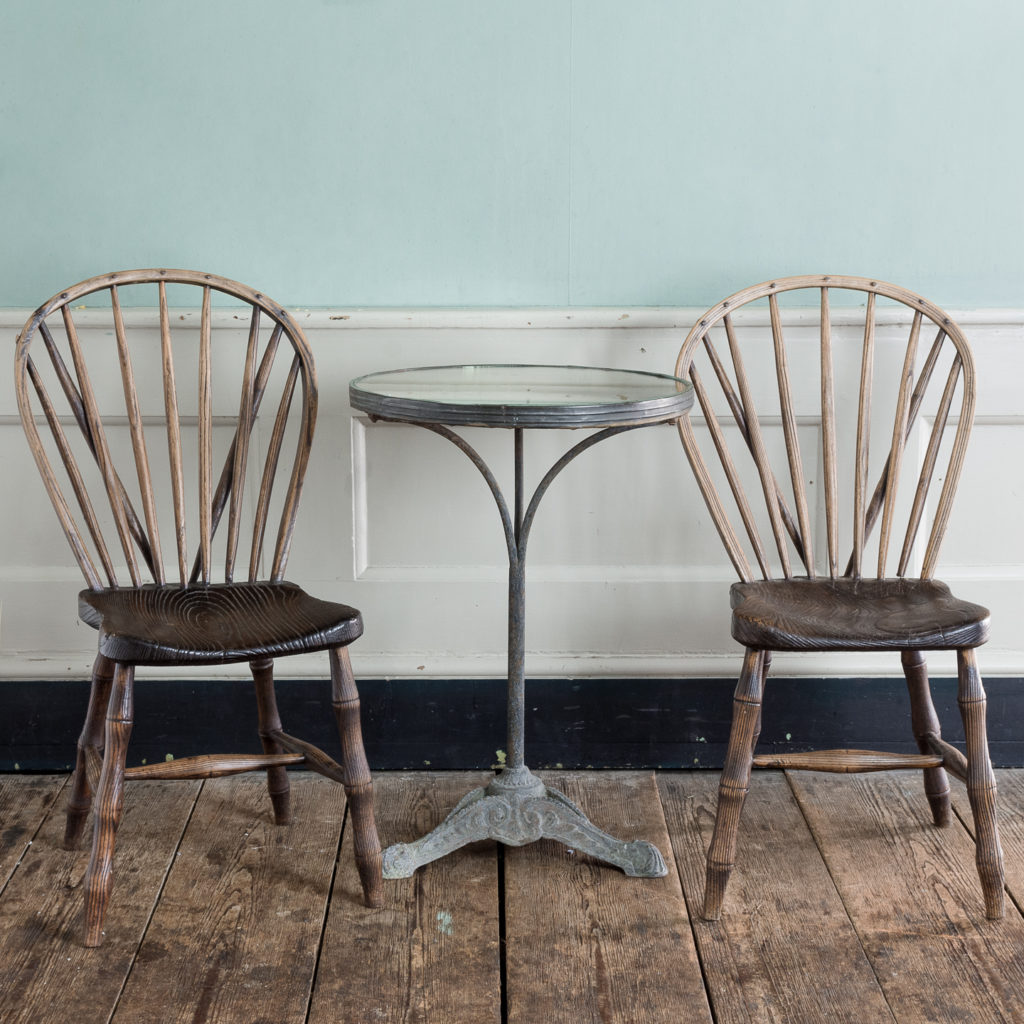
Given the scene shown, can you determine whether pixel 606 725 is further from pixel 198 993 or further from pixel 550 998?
pixel 198 993

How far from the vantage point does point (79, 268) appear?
2088 millimetres

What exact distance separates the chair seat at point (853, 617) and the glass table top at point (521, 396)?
351 mm

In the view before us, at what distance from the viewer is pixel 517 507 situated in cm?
186

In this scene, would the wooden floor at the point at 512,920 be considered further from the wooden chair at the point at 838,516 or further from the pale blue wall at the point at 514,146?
the pale blue wall at the point at 514,146

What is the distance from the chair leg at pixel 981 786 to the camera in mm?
1702

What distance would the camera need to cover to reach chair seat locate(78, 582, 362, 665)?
1.59m

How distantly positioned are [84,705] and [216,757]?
1.90 feet

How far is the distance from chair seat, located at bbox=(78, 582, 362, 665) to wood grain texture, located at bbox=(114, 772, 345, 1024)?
1.42ft

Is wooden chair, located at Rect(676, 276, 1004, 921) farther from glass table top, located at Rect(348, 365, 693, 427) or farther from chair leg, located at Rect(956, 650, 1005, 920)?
glass table top, located at Rect(348, 365, 693, 427)

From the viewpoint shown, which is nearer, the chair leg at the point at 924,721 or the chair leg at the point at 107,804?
the chair leg at the point at 107,804

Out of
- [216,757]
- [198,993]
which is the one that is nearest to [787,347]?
[216,757]

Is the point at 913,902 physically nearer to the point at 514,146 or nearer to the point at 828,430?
the point at 828,430

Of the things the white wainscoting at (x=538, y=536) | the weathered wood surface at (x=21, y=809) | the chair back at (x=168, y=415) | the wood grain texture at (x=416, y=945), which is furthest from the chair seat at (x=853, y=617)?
the weathered wood surface at (x=21, y=809)

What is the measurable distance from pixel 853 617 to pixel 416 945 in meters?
0.84
